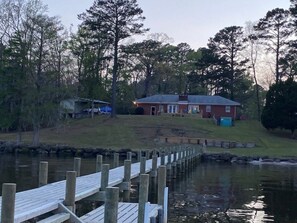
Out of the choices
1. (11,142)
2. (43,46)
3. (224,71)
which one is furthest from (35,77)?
(224,71)

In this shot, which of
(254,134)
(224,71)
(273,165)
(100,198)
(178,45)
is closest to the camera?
(100,198)

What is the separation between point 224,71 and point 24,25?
35.1 metres

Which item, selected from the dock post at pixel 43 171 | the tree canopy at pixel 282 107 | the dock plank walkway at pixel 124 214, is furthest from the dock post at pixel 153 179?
the tree canopy at pixel 282 107

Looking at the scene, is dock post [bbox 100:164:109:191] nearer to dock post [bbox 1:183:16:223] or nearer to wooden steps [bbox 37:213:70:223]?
wooden steps [bbox 37:213:70:223]

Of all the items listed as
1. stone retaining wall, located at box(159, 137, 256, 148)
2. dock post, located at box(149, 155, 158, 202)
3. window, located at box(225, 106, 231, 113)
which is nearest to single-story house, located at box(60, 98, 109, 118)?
stone retaining wall, located at box(159, 137, 256, 148)

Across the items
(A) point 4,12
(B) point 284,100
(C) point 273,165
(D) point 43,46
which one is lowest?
(C) point 273,165

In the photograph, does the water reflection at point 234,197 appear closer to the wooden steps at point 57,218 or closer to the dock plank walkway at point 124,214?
the dock plank walkway at point 124,214

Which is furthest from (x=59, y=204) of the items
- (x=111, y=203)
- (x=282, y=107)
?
(x=282, y=107)

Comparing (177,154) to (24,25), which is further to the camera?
(24,25)

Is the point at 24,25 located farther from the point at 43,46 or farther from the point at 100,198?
the point at 100,198

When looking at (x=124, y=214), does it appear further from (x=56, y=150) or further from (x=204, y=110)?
(x=204, y=110)

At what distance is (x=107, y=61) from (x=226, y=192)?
182 feet

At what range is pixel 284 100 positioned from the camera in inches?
2493

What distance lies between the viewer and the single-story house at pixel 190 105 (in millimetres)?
76250
